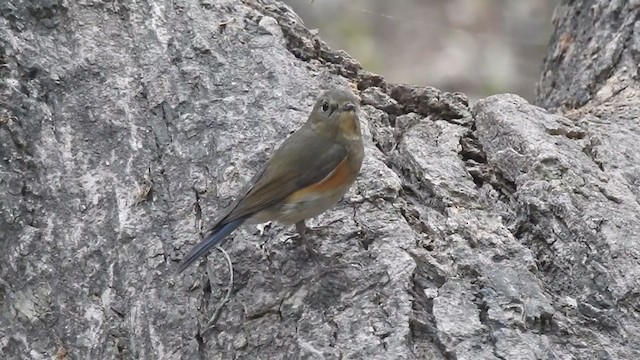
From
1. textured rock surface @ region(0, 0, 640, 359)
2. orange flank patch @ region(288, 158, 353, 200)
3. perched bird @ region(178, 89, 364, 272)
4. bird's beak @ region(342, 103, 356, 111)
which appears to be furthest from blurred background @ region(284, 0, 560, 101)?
orange flank patch @ region(288, 158, 353, 200)

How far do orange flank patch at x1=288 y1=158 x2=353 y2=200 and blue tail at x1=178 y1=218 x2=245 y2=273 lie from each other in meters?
0.37

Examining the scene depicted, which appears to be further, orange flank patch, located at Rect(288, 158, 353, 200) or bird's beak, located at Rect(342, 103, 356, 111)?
bird's beak, located at Rect(342, 103, 356, 111)

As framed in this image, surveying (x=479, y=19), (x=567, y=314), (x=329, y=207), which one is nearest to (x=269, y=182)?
(x=329, y=207)

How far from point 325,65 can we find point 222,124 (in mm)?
749

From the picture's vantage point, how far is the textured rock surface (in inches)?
124

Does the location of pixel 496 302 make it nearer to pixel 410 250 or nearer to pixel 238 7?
pixel 410 250

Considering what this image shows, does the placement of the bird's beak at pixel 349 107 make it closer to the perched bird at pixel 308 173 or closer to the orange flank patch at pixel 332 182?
the perched bird at pixel 308 173

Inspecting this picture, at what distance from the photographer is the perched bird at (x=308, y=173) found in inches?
138

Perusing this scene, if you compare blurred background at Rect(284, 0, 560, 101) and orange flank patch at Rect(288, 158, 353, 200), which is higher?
blurred background at Rect(284, 0, 560, 101)

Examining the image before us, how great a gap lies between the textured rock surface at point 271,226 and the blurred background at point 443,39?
18.1 feet

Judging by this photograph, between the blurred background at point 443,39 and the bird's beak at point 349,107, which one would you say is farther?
the blurred background at point 443,39

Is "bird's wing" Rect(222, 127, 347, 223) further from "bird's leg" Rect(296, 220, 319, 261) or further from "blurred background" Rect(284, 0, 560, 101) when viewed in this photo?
"blurred background" Rect(284, 0, 560, 101)

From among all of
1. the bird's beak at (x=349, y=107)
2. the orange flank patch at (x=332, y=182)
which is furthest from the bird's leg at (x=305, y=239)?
the bird's beak at (x=349, y=107)


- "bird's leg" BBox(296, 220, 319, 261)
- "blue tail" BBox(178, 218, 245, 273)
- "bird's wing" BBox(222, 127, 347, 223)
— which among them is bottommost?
"blue tail" BBox(178, 218, 245, 273)
